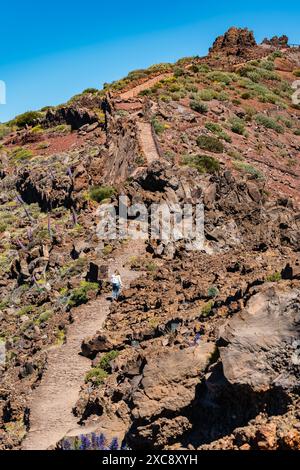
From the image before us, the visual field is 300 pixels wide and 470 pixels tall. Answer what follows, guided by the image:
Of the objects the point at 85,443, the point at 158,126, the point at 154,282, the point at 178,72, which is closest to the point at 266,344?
the point at 85,443

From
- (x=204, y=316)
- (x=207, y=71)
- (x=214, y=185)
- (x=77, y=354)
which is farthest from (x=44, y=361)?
(x=207, y=71)

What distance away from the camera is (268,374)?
9.80 meters

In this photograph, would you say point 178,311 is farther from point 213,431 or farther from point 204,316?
point 213,431

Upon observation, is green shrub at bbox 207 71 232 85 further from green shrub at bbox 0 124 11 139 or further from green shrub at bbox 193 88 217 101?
green shrub at bbox 0 124 11 139

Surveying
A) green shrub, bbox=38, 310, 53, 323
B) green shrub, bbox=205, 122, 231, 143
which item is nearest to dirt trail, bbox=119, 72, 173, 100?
green shrub, bbox=205, 122, 231, 143

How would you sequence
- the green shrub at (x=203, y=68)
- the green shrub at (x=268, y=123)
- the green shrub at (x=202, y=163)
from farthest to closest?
1. the green shrub at (x=203, y=68)
2. the green shrub at (x=268, y=123)
3. the green shrub at (x=202, y=163)

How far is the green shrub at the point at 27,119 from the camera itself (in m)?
62.6

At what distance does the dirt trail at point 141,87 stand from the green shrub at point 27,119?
39.5 feet

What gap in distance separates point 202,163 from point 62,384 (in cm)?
2027

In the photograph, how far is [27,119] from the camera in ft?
210

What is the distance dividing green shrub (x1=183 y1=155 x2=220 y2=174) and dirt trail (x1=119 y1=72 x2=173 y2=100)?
16.4 meters

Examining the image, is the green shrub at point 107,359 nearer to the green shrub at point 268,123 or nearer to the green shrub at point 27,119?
the green shrub at point 268,123

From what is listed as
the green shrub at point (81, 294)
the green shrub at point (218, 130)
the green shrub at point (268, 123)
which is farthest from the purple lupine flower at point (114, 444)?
the green shrub at point (268, 123)

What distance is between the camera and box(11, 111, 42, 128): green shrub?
6262cm
